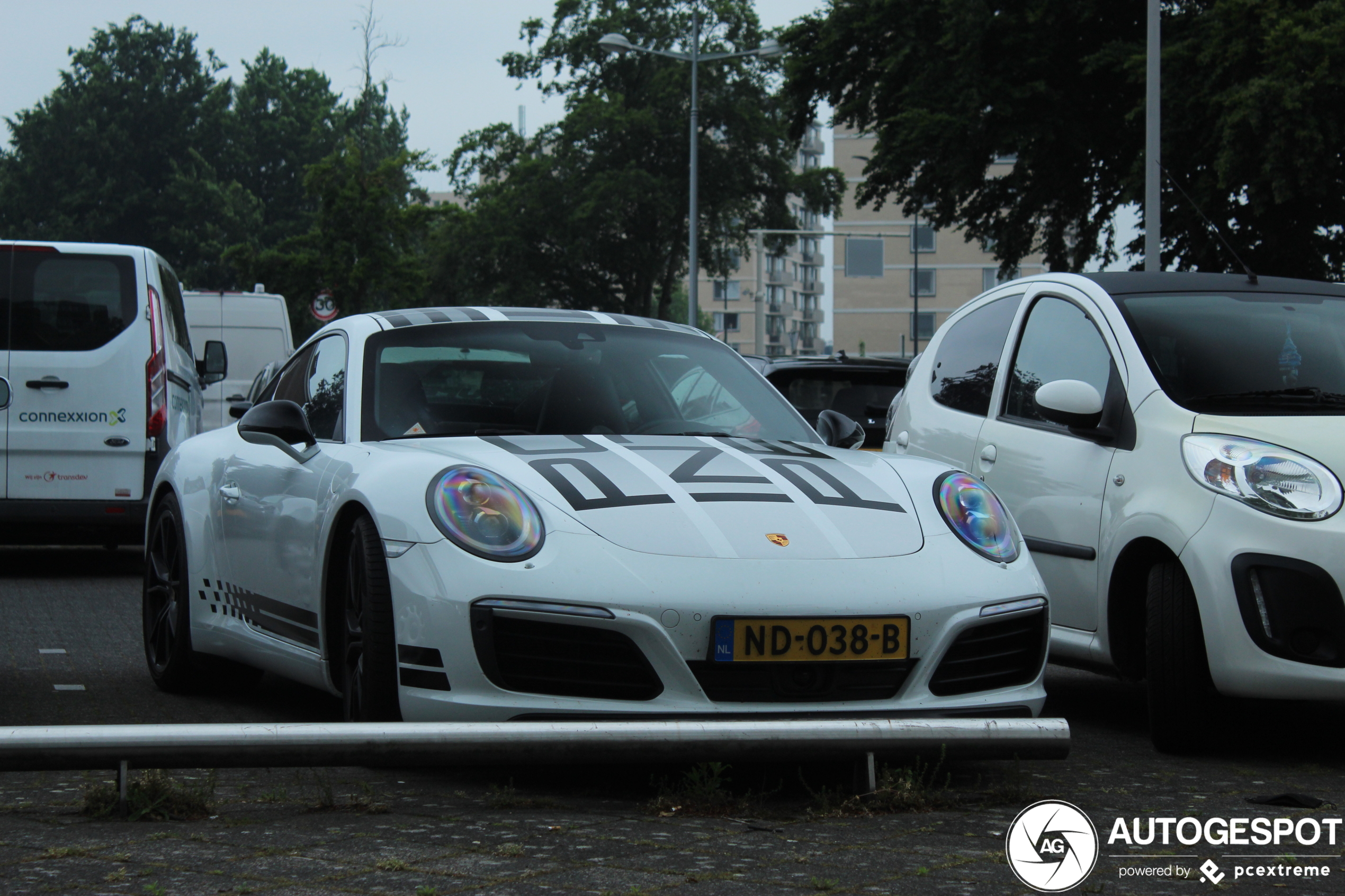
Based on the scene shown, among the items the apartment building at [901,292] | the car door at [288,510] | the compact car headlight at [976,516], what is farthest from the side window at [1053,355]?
the apartment building at [901,292]

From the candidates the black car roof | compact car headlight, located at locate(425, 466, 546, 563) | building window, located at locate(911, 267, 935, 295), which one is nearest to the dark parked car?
the black car roof

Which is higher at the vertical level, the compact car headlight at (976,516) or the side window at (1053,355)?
the side window at (1053,355)

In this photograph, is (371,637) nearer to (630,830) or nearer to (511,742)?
(511,742)

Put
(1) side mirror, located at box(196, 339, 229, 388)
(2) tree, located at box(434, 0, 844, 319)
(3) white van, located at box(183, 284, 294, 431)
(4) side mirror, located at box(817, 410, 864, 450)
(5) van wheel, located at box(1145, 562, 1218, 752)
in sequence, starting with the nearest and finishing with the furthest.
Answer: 1. (5) van wheel, located at box(1145, 562, 1218, 752)
2. (4) side mirror, located at box(817, 410, 864, 450)
3. (1) side mirror, located at box(196, 339, 229, 388)
4. (3) white van, located at box(183, 284, 294, 431)
5. (2) tree, located at box(434, 0, 844, 319)

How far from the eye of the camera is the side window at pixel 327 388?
5789mm

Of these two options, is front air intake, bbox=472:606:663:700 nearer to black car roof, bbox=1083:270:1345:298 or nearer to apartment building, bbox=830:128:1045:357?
black car roof, bbox=1083:270:1345:298

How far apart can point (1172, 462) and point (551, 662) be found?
2158mm

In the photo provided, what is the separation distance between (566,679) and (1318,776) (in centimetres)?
211

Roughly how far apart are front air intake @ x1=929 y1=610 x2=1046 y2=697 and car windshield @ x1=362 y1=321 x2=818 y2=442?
128 cm

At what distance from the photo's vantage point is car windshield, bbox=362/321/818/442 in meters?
5.61

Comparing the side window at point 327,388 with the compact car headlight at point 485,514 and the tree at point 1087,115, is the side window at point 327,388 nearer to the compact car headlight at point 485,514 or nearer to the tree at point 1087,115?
the compact car headlight at point 485,514

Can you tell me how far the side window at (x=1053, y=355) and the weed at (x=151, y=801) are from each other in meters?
3.33

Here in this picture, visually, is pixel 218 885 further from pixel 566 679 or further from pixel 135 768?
pixel 566 679

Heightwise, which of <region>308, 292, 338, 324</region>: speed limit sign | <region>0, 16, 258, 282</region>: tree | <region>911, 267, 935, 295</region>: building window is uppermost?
<region>0, 16, 258, 282</region>: tree
